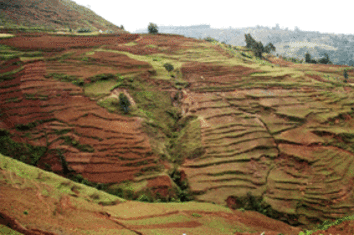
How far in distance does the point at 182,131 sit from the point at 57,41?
57.8 ft

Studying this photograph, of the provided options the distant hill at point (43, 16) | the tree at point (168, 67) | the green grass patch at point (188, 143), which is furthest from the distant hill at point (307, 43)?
the green grass patch at point (188, 143)

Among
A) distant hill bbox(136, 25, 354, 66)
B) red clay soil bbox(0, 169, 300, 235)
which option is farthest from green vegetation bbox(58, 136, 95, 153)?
distant hill bbox(136, 25, 354, 66)

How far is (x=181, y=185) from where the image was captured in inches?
517

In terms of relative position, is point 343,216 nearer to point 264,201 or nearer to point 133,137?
point 264,201

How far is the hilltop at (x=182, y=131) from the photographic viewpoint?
12.1 m

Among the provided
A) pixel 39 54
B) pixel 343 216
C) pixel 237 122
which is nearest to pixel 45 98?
pixel 39 54

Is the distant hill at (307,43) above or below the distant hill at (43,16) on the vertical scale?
above

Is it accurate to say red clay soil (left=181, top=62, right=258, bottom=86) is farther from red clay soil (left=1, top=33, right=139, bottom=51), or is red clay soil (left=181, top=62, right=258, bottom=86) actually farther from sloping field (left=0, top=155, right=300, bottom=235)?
sloping field (left=0, top=155, right=300, bottom=235)

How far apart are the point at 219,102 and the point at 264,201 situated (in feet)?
30.3

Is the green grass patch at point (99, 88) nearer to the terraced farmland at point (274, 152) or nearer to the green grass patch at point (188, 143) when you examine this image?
the terraced farmland at point (274, 152)

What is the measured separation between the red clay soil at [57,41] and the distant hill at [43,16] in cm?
501

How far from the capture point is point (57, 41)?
2269 cm

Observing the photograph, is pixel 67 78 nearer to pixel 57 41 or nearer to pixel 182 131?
pixel 57 41

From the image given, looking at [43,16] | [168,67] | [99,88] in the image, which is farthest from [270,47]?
[43,16]
